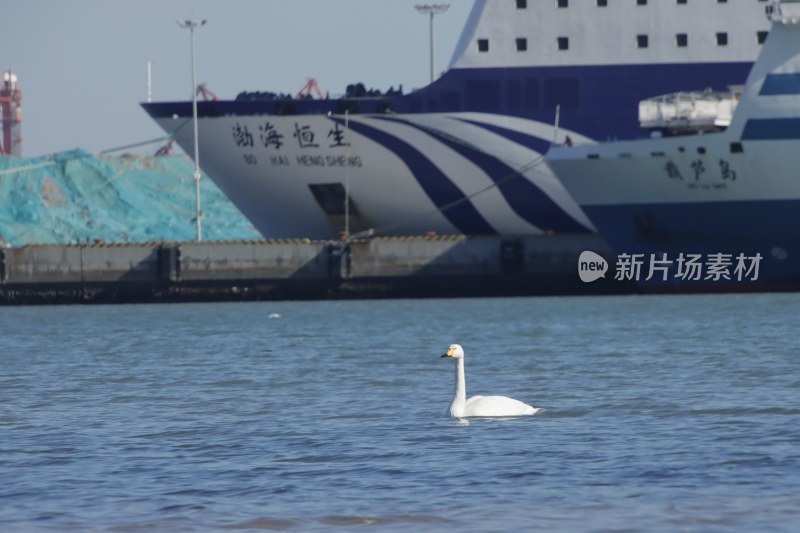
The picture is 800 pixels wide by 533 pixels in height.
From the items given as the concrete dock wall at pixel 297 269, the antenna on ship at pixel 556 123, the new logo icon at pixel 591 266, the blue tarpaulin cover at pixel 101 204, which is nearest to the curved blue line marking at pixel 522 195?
the concrete dock wall at pixel 297 269

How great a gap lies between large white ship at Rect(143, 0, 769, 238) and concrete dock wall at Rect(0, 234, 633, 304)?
2087 millimetres

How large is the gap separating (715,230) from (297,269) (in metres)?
16.5

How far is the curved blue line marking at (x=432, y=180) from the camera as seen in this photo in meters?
63.2

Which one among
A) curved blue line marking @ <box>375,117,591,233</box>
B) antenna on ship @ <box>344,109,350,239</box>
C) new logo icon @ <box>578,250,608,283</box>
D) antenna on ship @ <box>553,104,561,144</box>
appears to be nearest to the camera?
antenna on ship @ <box>553,104,561,144</box>

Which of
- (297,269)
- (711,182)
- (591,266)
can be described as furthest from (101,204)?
(711,182)

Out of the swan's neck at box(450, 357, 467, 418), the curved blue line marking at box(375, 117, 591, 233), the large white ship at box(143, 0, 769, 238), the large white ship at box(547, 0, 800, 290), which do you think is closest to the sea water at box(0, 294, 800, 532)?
the swan's neck at box(450, 357, 467, 418)

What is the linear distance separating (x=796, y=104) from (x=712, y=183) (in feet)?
12.6

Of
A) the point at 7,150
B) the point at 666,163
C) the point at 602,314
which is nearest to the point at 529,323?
the point at 602,314

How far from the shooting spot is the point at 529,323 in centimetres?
4884

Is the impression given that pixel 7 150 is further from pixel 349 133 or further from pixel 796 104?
pixel 796 104

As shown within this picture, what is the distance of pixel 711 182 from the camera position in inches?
2202

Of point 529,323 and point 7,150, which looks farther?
point 7,150

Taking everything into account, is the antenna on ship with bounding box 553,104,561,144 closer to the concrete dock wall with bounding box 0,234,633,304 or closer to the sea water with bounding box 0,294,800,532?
the concrete dock wall with bounding box 0,234,633,304

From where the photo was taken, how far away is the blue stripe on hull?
55.9 m
